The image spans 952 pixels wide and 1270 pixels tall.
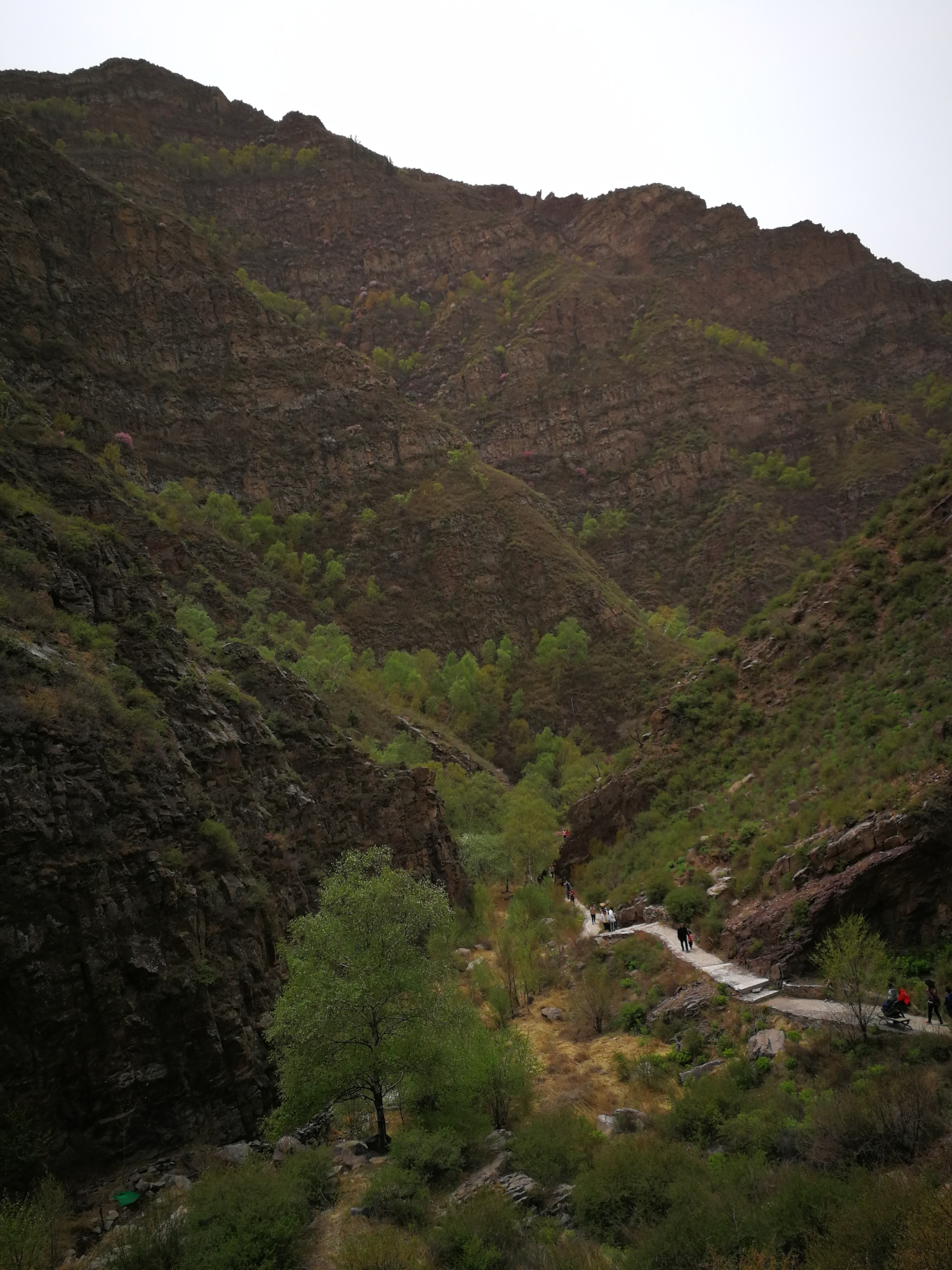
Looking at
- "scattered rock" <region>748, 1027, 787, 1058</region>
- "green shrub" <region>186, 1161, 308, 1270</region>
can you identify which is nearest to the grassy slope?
"scattered rock" <region>748, 1027, 787, 1058</region>

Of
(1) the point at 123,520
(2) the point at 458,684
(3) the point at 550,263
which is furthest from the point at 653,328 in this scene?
(1) the point at 123,520

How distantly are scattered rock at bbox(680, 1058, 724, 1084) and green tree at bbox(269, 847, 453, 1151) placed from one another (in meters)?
5.28

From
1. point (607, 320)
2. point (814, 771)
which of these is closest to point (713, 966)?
point (814, 771)

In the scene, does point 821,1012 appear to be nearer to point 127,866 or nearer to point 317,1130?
point 317,1130

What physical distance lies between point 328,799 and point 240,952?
1200 centimetres

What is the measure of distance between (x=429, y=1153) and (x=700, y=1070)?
5.68m

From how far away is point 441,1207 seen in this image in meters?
13.7

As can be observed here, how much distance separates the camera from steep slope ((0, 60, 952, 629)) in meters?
93.5

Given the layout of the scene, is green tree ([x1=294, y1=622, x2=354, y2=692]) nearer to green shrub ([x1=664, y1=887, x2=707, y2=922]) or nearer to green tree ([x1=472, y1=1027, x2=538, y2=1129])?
green shrub ([x1=664, y1=887, x2=707, y2=922])

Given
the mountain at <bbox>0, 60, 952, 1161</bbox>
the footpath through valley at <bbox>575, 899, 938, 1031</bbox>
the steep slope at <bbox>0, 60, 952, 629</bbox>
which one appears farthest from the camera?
the steep slope at <bbox>0, 60, 952, 629</bbox>

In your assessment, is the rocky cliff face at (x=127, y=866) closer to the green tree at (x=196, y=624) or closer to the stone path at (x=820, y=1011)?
the green tree at (x=196, y=624)

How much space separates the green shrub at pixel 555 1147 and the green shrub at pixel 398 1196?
185cm

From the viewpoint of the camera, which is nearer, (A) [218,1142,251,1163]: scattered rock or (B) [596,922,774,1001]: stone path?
(A) [218,1142,251,1163]: scattered rock

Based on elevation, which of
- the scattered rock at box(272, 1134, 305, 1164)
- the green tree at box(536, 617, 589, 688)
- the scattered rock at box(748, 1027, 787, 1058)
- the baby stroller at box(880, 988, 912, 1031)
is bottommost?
the scattered rock at box(272, 1134, 305, 1164)
